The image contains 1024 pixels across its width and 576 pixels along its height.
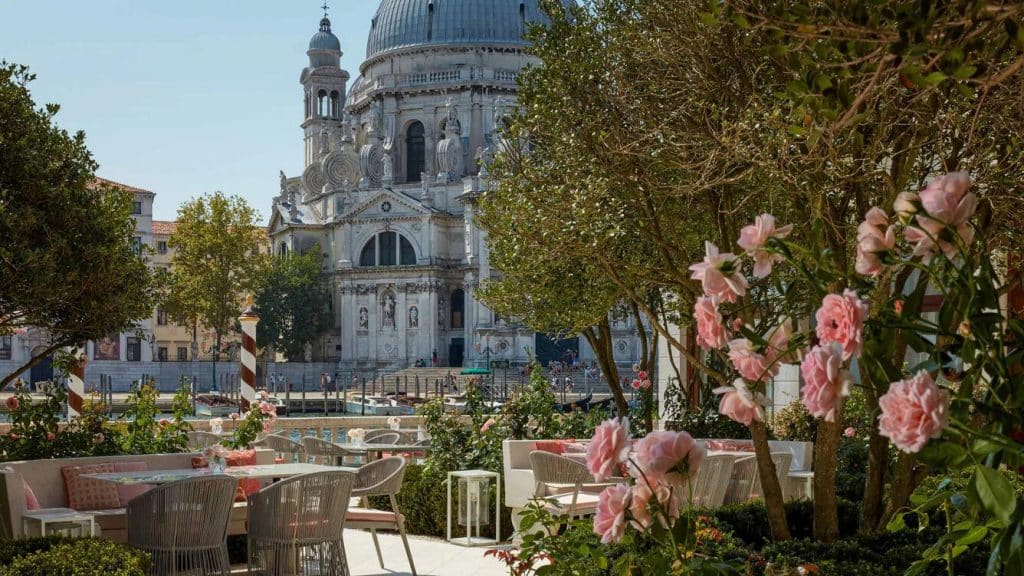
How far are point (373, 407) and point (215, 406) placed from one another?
5560 mm

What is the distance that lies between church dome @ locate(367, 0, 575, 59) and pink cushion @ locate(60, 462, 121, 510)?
216ft

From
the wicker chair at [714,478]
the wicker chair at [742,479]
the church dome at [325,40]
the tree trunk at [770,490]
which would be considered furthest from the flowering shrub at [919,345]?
the church dome at [325,40]

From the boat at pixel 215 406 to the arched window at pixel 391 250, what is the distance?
24.4 m

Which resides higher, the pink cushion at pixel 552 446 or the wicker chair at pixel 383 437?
the pink cushion at pixel 552 446

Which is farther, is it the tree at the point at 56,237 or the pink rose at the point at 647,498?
the tree at the point at 56,237

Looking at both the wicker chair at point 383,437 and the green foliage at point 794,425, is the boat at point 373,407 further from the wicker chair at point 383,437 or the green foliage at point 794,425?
the green foliage at point 794,425

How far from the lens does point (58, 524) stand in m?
8.86

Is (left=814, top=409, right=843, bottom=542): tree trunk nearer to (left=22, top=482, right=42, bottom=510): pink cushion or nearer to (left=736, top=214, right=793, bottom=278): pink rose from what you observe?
(left=736, top=214, right=793, bottom=278): pink rose

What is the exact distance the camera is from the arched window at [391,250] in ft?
238

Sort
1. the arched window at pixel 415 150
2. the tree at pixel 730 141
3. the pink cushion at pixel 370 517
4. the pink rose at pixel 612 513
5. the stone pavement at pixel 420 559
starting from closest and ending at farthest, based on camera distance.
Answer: the pink rose at pixel 612 513 → the tree at pixel 730 141 → the pink cushion at pixel 370 517 → the stone pavement at pixel 420 559 → the arched window at pixel 415 150

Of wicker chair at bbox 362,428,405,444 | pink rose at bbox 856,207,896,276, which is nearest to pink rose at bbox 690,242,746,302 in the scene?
pink rose at bbox 856,207,896,276

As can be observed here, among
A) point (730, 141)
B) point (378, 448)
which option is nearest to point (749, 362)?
point (730, 141)

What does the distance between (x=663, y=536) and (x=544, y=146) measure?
24.3 feet

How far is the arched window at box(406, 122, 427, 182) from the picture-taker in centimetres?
7644
